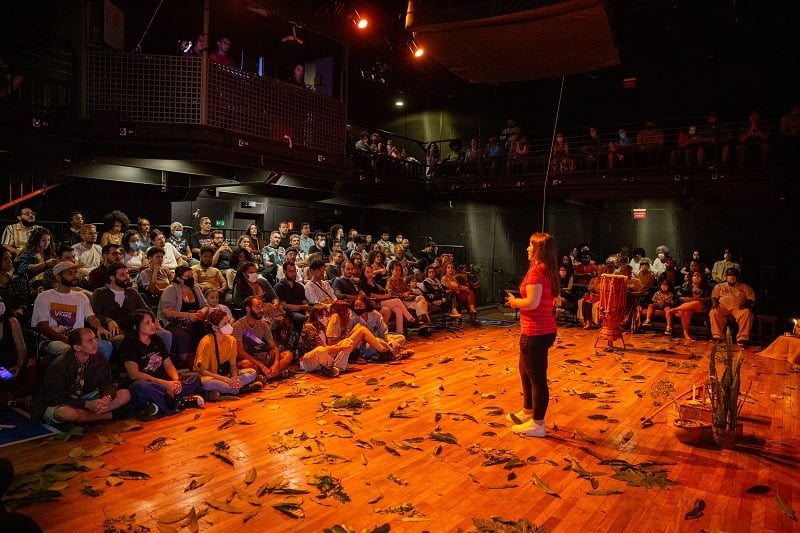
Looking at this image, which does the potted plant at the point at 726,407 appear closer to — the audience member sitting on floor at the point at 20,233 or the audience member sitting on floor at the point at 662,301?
the audience member sitting on floor at the point at 662,301

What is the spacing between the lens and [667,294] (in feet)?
38.0

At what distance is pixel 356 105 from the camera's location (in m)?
18.3

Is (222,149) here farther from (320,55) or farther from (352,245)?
(352,245)

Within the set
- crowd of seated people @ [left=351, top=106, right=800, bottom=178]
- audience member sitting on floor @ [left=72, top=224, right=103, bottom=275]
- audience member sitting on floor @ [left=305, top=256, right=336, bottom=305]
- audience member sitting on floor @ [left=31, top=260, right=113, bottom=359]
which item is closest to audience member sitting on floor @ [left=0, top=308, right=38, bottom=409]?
audience member sitting on floor @ [left=31, top=260, right=113, bottom=359]

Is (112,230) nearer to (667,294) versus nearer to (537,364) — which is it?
(537,364)

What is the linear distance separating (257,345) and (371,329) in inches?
87.8

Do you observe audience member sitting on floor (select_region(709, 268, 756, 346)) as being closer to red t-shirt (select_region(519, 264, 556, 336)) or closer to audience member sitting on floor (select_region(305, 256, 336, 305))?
audience member sitting on floor (select_region(305, 256, 336, 305))

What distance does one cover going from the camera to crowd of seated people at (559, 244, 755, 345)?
10.5 meters

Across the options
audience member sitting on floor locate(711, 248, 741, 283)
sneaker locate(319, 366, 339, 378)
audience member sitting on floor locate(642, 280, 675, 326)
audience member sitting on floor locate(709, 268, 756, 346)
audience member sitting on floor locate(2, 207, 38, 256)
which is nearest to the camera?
sneaker locate(319, 366, 339, 378)

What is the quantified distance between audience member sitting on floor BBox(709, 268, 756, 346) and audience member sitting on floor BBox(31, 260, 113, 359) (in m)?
10.1

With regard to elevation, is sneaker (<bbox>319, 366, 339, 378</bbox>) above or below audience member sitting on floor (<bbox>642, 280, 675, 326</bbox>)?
below

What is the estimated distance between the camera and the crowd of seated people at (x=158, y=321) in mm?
5309

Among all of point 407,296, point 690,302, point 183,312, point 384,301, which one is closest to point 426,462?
point 183,312

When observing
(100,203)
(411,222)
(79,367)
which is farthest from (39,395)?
(411,222)
